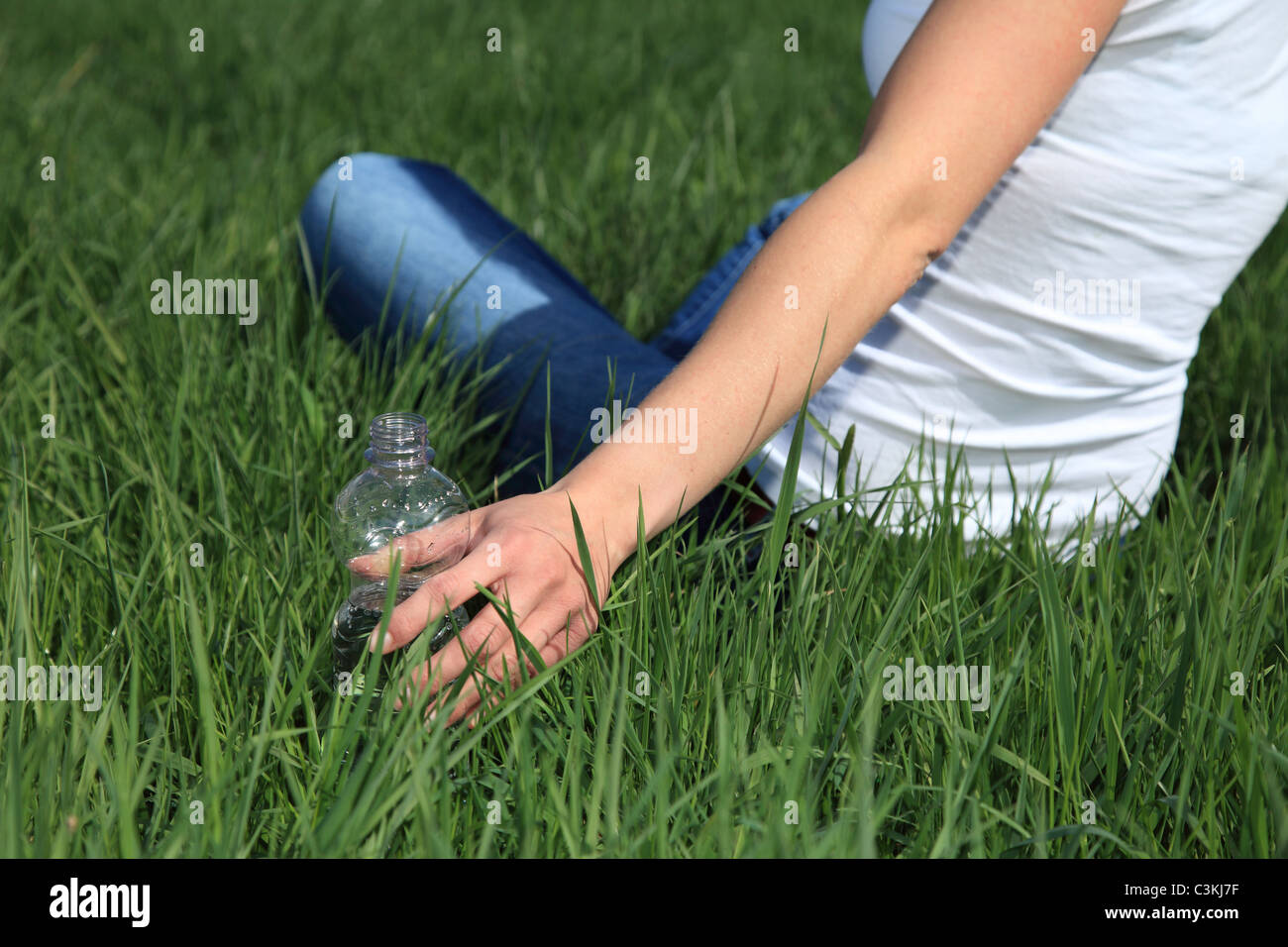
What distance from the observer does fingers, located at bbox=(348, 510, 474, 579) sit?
1.40 meters

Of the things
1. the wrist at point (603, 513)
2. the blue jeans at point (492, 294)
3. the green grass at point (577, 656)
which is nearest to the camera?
the green grass at point (577, 656)

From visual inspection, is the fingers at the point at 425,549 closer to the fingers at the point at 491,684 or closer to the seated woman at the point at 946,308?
the seated woman at the point at 946,308

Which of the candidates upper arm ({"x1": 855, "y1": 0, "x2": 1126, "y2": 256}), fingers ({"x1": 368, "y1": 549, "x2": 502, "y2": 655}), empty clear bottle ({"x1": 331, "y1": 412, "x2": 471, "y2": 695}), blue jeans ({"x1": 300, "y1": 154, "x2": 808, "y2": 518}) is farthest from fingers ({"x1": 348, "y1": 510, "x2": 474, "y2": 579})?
upper arm ({"x1": 855, "y1": 0, "x2": 1126, "y2": 256})

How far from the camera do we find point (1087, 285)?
1694 mm

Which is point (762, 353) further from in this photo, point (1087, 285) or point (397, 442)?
point (1087, 285)

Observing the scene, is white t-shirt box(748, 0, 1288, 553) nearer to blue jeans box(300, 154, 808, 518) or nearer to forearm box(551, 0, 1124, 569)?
forearm box(551, 0, 1124, 569)

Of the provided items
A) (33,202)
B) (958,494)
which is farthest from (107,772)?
(33,202)

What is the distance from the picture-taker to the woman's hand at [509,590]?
127 centimetres

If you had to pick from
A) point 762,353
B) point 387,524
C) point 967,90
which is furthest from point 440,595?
point 967,90

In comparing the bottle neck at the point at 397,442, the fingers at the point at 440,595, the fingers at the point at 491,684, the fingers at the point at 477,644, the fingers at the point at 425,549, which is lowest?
the fingers at the point at 491,684

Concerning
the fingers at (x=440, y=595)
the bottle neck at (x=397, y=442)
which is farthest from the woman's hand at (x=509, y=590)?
the bottle neck at (x=397, y=442)

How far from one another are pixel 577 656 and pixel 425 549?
223 millimetres
